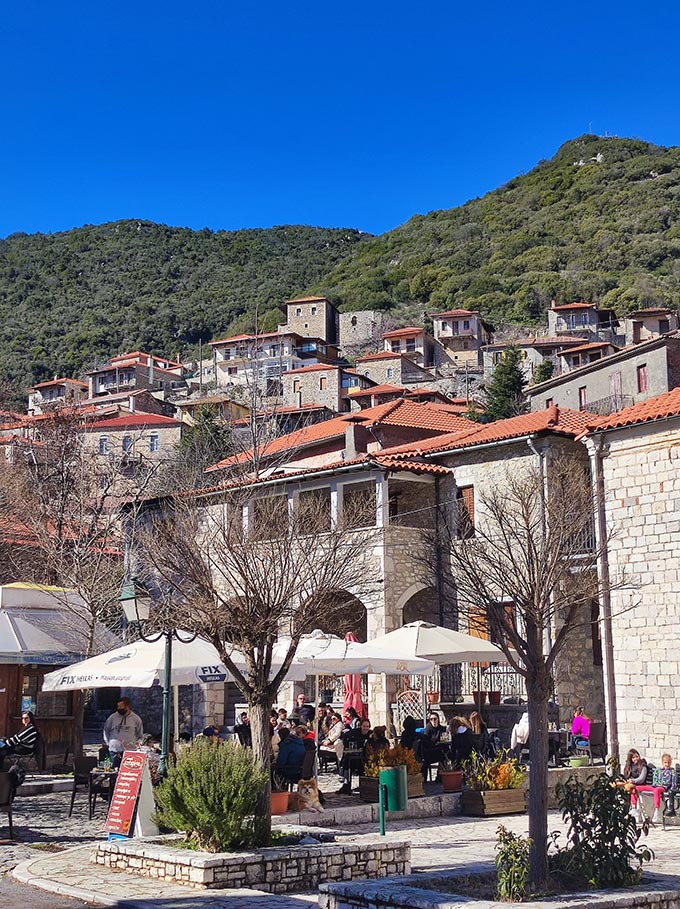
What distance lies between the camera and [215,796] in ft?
32.2

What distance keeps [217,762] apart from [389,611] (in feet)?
57.6

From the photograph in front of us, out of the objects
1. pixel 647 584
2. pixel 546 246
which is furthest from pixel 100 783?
pixel 546 246

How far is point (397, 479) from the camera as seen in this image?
28.8m

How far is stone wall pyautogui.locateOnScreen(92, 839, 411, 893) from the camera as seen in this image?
9.34 metres

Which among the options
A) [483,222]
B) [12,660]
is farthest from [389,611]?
[483,222]

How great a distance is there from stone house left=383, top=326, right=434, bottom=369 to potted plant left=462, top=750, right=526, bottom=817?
8214 centimetres

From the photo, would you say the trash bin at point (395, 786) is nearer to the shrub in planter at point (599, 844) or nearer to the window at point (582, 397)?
the shrub in planter at point (599, 844)

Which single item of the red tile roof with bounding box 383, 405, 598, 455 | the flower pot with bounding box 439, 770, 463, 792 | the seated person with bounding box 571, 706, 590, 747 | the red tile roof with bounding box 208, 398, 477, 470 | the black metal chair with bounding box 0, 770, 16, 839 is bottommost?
the flower pot with bounding box 439, 770, 463, 792

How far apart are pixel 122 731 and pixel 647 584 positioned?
11.0 meters

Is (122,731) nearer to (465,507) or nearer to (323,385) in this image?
(465,507)

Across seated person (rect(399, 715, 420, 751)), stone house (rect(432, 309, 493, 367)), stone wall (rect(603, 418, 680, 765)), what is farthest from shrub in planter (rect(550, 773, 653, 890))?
stone house (rect(432, 309, 493, 367))

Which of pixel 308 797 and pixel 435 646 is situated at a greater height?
pixel 435 646

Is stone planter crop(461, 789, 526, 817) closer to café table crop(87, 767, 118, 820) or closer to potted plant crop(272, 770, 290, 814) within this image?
potted plant crop(272, 770, 290, 814)

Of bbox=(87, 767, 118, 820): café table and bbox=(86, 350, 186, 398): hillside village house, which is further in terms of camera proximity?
bbox=(86, 350, 186, 398): hillside village house
